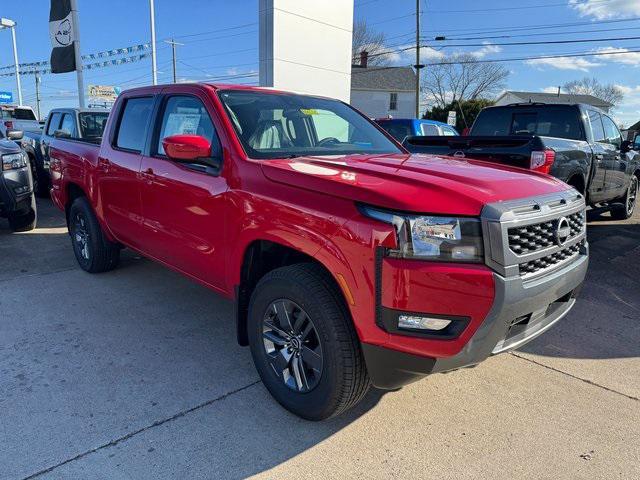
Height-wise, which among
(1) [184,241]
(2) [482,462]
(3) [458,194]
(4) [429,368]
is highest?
(3) [458,194]

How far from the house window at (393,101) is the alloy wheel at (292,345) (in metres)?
46.1

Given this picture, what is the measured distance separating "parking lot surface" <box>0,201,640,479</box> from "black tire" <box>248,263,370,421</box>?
7.3 inches

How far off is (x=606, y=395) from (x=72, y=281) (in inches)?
194

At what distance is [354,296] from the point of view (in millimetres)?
2365

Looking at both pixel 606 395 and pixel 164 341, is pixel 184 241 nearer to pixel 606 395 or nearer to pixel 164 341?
pixel 164 341

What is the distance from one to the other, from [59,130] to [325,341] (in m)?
8.93

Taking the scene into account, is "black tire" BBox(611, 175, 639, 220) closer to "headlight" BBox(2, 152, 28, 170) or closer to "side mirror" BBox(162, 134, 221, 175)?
"side mirror" BBox(162, 134, 221, 175)

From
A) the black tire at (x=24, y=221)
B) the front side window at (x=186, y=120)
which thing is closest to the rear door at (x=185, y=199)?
the front side window at (x=186, y=120)

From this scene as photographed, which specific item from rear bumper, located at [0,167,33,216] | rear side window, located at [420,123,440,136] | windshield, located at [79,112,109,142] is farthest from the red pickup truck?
rear side window, located at [420,123,440,136]

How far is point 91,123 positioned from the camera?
→ 929cm

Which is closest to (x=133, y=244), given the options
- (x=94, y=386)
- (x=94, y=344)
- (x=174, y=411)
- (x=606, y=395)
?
(x=94, y=344)

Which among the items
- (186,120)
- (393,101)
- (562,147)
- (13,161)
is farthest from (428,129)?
(393,101)

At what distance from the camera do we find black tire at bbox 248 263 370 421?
8.16ft

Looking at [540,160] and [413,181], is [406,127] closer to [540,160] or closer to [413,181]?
[540,160]
